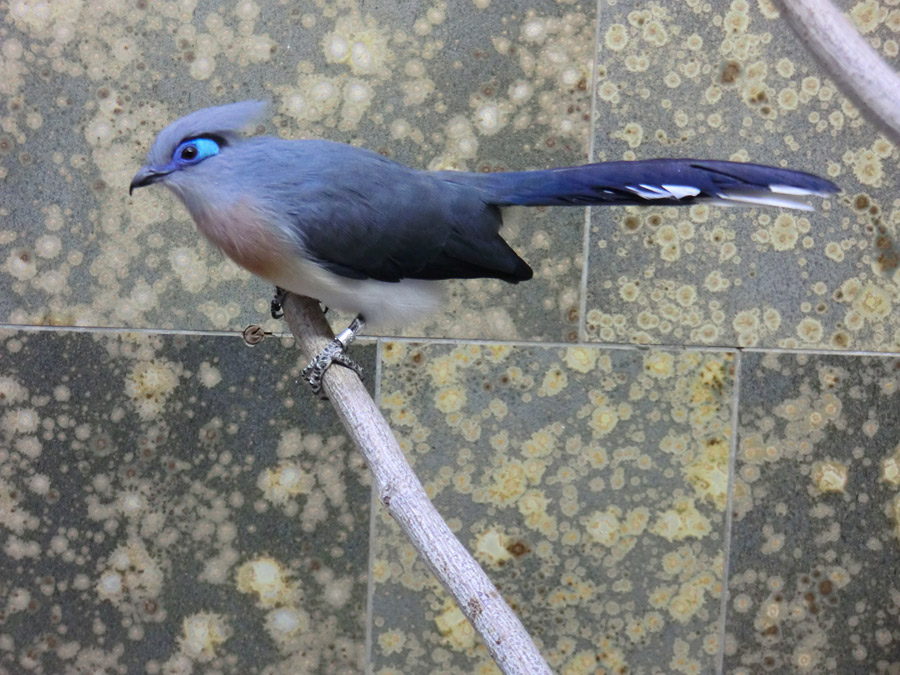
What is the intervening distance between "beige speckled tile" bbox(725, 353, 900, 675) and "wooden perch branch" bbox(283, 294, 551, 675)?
3.82ft

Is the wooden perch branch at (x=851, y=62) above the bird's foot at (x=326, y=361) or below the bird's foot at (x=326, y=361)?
above

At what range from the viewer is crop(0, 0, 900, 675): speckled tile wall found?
6.21ft

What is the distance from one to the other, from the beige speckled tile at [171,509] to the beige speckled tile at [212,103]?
13 centimetres

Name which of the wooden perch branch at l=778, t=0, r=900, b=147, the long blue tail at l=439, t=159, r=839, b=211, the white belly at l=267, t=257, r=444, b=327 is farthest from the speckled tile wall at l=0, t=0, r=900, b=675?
the wooden perch branch at l=778, t=0, r=900, b=147

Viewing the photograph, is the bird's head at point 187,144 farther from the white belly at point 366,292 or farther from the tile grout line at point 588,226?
the tile grout line at point 588,226

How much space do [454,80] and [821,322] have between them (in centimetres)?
105

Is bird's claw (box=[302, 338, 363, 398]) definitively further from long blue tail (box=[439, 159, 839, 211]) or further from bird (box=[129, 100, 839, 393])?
long blue tail (box=[439, 159, 839, 211])

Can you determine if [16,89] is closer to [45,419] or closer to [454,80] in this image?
[45,419]

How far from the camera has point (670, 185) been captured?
118 cm

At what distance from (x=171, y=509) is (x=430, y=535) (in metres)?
1.17

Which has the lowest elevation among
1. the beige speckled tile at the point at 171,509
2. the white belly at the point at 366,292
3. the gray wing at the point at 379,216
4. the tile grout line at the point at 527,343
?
the beige speckled tile at the point at 171,509

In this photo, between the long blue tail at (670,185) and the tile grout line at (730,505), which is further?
the tile grout line at (730,505)

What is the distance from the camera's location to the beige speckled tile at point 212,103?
1.86 m

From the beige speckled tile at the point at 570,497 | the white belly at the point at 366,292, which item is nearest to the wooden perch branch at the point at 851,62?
the white belly at the point at 366,292
